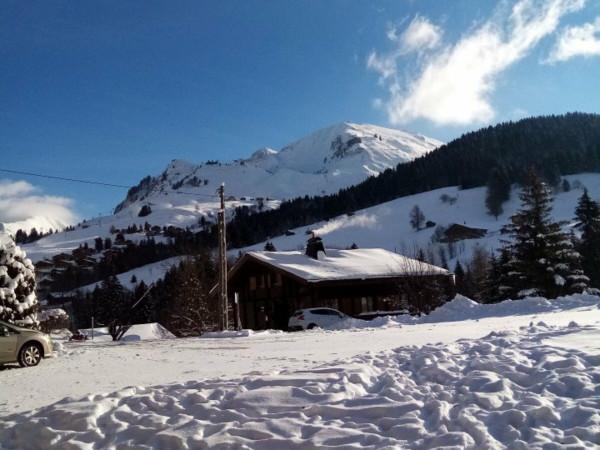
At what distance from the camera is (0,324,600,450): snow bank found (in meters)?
5.68

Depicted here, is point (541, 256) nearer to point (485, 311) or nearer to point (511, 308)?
point (511, 308)

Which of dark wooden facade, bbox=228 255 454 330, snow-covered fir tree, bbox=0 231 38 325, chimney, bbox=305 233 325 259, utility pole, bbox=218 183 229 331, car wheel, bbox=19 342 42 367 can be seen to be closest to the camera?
car wheel, bbox=19 342 42 367

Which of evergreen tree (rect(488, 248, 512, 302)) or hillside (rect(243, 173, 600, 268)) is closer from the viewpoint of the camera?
evergreen tree (rect(488, 248, 512, 302))

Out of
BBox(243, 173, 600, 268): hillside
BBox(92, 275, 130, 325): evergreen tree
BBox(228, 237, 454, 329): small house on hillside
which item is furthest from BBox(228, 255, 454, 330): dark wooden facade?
BBox(243, 173, 600, 268): hillside

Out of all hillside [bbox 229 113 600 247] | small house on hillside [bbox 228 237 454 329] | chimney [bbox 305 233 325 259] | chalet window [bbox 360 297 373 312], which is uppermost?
hillside [bbox 229 113 600 247]

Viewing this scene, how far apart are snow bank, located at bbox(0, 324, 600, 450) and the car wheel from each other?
7627 millimetres

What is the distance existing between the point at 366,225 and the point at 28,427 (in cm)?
13174

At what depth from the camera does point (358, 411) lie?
21.2ft

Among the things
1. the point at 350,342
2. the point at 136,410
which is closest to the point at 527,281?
the point at 350,342

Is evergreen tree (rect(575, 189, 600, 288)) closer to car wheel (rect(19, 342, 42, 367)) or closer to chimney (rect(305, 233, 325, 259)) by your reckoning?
chimney (rect(305, 233, 325, 259))

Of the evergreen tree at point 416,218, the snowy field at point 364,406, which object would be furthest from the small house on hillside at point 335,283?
the evergreen tree at point 416,218

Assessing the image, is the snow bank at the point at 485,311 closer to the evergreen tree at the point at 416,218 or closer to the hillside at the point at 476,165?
the evergreen tree at the point at 416,218

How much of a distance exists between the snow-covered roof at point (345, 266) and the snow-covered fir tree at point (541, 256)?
186 inches

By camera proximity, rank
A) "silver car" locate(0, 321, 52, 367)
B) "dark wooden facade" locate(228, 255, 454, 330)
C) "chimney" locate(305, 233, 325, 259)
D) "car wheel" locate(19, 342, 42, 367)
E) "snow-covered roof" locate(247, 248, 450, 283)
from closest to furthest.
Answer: "silver car" locate(0, 321, 52, 367) → "car wheel" locate(19, 342, 42, 367) → "dark wooden facade" locate(228, 255, 454, 330) → "snow-covered roof" locate(247, 248, 450, 283) → "chimney" locate(305, 233, 325, 259)
